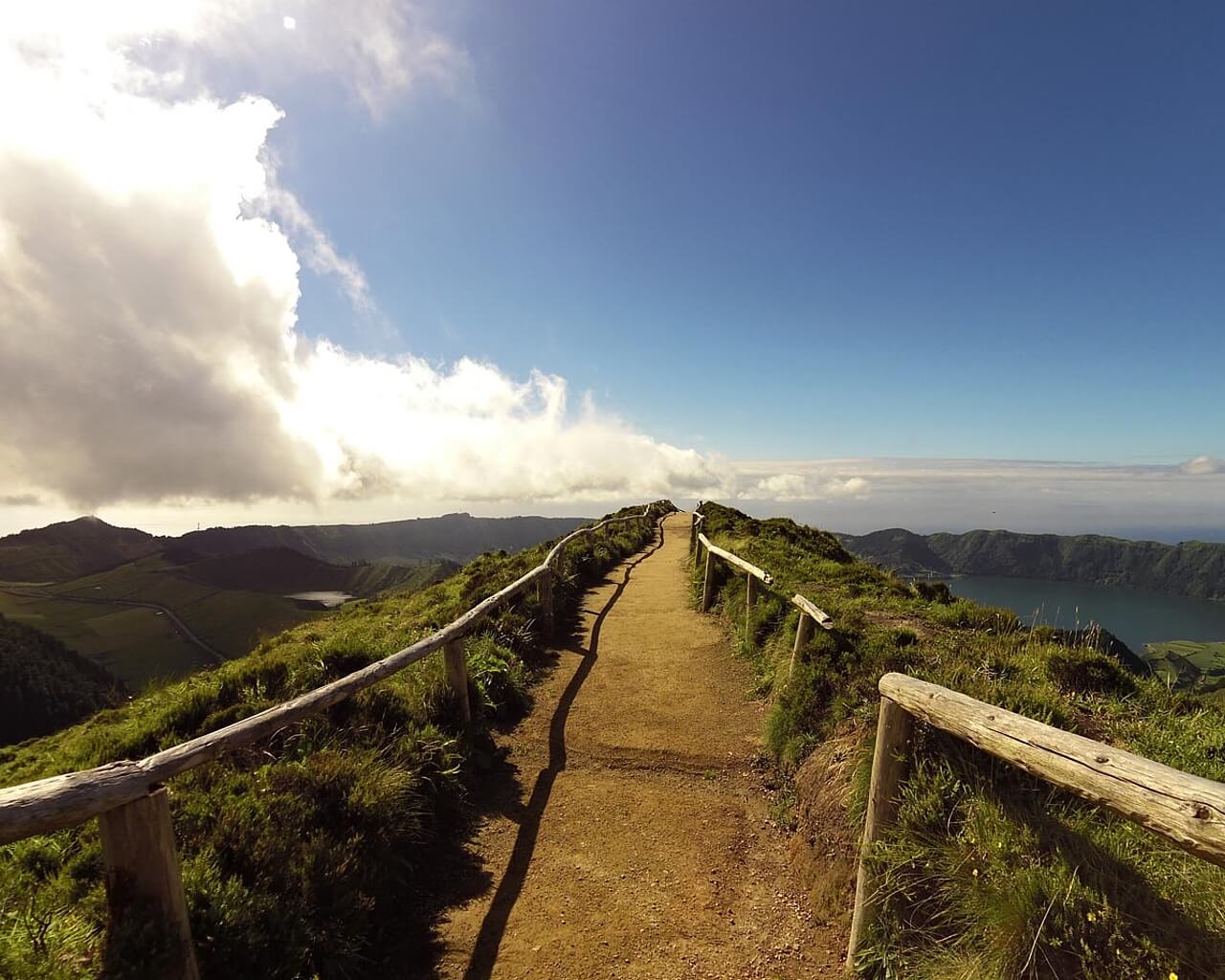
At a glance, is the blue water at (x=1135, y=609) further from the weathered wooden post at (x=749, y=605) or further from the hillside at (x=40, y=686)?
the hillside at (x=40, y=686)

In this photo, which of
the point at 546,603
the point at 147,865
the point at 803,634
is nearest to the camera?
the point at 147,865

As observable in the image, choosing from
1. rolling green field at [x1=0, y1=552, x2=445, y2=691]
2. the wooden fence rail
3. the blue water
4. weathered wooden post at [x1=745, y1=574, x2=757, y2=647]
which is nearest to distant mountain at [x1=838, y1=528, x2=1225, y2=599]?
the blue water

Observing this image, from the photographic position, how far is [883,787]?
3811 mm

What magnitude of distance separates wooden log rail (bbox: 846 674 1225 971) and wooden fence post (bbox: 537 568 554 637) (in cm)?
794

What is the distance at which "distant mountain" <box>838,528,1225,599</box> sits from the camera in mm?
171125

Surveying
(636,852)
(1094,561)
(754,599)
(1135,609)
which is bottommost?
(1135,609)

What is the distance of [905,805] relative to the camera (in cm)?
375

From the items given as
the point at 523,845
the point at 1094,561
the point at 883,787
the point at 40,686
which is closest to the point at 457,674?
the point at 523,845

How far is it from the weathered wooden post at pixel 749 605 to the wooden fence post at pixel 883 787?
19.1ft

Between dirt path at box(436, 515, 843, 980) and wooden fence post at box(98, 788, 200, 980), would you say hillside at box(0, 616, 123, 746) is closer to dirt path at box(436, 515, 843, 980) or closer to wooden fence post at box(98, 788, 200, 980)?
dirt path at box(436, 515, 843, 980)

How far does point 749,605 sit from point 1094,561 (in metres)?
241

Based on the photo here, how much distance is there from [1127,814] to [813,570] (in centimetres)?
1070

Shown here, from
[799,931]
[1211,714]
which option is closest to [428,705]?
[799,931]

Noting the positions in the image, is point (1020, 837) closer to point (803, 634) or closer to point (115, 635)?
point (803, 634)
